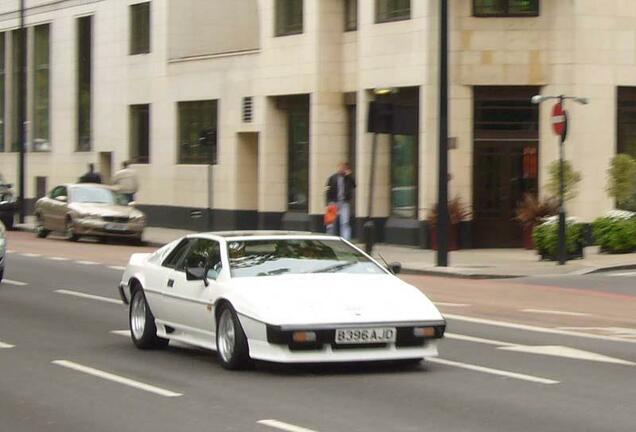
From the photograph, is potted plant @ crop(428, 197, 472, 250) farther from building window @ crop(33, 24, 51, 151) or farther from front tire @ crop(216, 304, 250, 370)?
building window @ crop(33, 24, 51, 151)

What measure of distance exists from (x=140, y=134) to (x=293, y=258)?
34800mm

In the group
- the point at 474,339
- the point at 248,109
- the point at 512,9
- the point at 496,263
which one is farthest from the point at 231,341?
the point at 248,109

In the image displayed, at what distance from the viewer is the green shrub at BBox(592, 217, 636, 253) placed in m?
28.9

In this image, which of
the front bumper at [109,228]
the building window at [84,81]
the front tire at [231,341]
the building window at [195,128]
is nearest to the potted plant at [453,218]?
the front bumper at [109,228]

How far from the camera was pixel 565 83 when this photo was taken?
1267 inches

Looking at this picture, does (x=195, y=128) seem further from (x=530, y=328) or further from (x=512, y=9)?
(x=530, y=328)

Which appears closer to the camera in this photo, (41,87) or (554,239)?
(554,239)

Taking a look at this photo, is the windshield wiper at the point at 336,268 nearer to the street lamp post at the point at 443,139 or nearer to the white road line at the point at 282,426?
the white road line at the point at 282,426

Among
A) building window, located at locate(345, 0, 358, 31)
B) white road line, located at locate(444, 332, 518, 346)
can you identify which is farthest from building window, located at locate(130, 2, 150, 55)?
white road line, located at locate(444, 332, 518, 346)

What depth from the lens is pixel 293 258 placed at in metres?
13.4

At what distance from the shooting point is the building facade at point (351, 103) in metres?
32.3

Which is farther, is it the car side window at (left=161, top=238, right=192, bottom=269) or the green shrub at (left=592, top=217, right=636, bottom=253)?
the green shrub at (left=592, top=217, right=636, bottom=253)

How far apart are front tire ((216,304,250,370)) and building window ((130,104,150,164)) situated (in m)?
34.2

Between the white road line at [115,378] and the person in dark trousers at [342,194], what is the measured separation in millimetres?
19345
